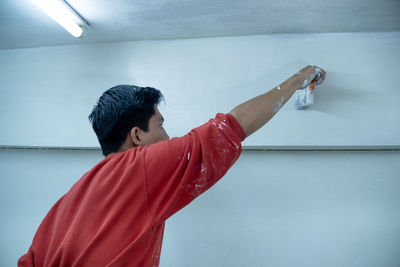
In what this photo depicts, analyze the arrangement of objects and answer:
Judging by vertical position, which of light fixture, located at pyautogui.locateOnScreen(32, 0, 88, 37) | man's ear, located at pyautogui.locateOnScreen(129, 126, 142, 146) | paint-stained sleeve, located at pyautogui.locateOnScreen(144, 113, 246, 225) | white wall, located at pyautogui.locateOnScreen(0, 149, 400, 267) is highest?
light fixture, located at pyautogui.locateOnScreen(32, 0, 88, 37)

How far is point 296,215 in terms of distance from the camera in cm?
124

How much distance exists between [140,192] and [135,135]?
0.75 feet

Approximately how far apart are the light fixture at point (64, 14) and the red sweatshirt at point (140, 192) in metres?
0.82

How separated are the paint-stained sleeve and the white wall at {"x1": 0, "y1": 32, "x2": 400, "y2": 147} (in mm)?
543

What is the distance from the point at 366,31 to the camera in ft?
3.95

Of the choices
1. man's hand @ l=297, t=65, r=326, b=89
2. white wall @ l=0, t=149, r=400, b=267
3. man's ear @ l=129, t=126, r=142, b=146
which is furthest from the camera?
white wall @ l=0, t=149, r=400, b=267

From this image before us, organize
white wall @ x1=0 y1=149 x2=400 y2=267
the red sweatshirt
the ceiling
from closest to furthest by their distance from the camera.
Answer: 1. the red sweatshirt
2. the ceiling
3. white wall @ x1=0 y1=149 x2=400 y2=267

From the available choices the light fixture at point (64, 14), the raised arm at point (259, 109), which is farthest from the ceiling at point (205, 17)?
the raised arm at point (259, 109)

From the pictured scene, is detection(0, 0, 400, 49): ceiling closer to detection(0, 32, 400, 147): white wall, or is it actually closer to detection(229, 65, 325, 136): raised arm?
detection(0, 32, 400, 147): white wall

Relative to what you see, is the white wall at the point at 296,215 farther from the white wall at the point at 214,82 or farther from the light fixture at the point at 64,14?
the light fixture at the point at 64,14

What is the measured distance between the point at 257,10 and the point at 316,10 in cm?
26

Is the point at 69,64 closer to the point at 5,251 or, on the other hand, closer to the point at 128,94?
the point at 128,94

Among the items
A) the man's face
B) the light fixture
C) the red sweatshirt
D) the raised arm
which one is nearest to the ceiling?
the light fixture

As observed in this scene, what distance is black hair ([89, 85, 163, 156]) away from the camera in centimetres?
83
